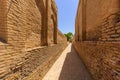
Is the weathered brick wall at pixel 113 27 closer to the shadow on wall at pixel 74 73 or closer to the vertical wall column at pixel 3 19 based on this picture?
the vertical wall column at pixel 3 19

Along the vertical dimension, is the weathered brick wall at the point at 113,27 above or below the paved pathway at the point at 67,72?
above

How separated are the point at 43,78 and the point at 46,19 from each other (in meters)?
2.92

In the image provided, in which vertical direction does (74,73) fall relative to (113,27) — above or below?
below

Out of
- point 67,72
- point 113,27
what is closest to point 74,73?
point 67,72

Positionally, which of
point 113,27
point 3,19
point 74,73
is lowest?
point 74,73

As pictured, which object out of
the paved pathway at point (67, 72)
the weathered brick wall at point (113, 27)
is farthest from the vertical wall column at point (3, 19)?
the paved pathway at point (67, 72)

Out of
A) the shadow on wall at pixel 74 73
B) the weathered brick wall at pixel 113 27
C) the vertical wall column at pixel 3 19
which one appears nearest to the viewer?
the vertical wall column at pixel 3 19

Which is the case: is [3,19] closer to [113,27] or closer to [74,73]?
[113,27]

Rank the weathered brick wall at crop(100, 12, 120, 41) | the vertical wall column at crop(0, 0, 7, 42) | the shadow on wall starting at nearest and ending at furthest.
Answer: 1. the vertical wall column at crop(0, 0, 7, 42)
2. the weathered brick wall at crop(100, 12, 120, 41)
3. the shadow on wall

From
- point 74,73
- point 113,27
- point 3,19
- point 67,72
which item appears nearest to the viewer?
point 3,19

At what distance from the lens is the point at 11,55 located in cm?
247

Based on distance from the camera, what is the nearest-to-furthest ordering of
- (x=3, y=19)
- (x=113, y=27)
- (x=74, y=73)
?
(x=3, y=19) → (x=113, y=27) → (x=74, y=73)

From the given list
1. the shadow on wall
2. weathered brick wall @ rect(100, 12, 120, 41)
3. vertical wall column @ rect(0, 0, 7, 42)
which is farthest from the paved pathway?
vertical wall column @ rect(0, 0, 7, 42)

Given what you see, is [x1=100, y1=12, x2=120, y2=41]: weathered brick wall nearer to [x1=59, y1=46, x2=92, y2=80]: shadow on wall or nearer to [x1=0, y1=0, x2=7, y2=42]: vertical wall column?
[x1=0, y1=0, x2=7, y2=42]: vertical wall column
